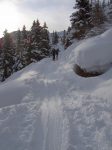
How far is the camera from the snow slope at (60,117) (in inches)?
413

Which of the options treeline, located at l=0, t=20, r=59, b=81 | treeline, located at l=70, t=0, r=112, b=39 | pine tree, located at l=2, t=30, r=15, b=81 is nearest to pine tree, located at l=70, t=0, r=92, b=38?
treeline, located at l=70, t=0, r=112, b=39

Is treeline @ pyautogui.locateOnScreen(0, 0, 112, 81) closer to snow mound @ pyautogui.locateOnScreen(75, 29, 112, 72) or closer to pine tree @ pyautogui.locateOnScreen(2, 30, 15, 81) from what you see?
pine tree @ pyautogui.locateOnScreen(2, 30, 15, 81)

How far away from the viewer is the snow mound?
65.4ft

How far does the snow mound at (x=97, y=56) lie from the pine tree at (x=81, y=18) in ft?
63.5

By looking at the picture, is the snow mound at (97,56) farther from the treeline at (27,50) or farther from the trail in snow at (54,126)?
the treeline at (27,50)

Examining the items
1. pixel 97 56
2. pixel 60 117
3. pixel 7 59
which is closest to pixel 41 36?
pixel 7 59

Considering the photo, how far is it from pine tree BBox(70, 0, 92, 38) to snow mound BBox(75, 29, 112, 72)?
63.5ft

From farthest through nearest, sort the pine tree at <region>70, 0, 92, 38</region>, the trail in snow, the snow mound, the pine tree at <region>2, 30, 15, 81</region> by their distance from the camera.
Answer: the pine tree at <region>2, 30, 15, 81</region> → the pine tree at <region>70, 0, 92, 38</region> → the snow mound → the trail in snow

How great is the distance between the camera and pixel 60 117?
12977 mm

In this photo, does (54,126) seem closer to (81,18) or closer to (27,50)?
(81,18)

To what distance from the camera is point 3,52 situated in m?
47.3

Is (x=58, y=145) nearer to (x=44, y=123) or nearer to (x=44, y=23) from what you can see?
(x=44, y=123)

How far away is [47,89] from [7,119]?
709 cm

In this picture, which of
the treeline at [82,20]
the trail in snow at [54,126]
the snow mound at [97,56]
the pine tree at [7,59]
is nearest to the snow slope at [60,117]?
the trail in snow at [54,126]
